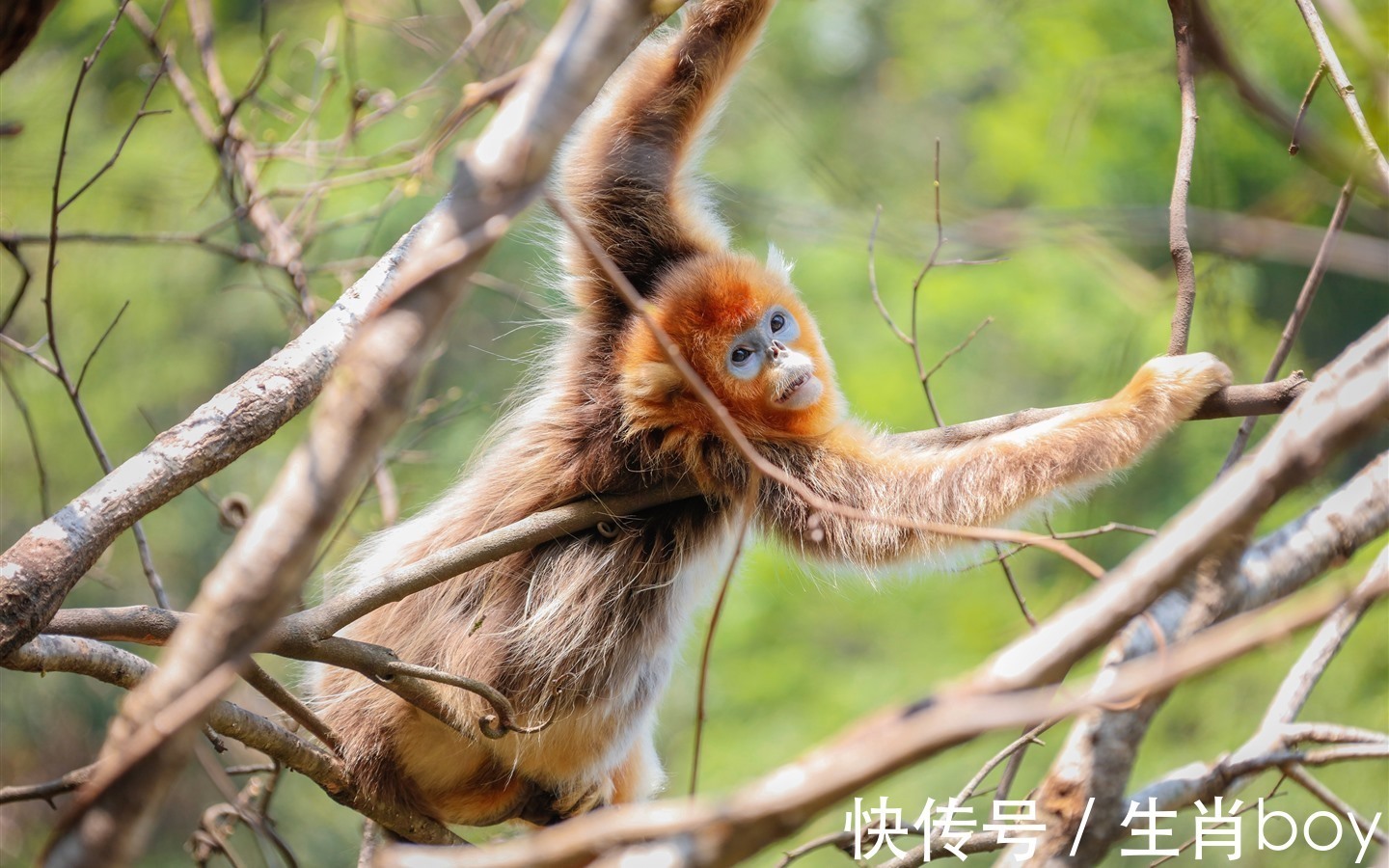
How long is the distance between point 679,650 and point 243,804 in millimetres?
1370

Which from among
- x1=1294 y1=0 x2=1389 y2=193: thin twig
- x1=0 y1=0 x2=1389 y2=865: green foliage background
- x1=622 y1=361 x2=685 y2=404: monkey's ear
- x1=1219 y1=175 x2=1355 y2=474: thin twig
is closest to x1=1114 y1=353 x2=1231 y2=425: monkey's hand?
x1=1219 y1=175 x2=1355 y2=474: thin twig

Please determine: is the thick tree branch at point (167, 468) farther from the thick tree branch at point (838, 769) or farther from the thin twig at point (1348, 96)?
the thin twig at point (1348, 96)

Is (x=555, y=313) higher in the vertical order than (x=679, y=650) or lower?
higher

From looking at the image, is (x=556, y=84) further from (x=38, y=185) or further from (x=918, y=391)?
(x=918, y=391)

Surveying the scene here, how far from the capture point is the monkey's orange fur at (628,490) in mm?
3182

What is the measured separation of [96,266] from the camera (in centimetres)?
800

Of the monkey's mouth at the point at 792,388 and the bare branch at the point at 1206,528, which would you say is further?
the monkey's mouth at the point at 792,388

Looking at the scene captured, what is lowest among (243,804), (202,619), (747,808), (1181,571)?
(243,804)

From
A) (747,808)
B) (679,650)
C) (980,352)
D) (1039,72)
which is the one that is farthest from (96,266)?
(747,808)

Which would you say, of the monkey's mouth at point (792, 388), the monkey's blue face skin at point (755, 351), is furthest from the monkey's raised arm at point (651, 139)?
the monkey's mouth at point (792, 388)

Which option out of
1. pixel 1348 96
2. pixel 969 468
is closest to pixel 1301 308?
pixel 1348 96

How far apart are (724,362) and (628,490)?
455 mm

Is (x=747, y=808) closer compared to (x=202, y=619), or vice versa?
(x=747, y=808)

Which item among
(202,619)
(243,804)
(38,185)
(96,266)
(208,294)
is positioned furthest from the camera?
(208,294)
